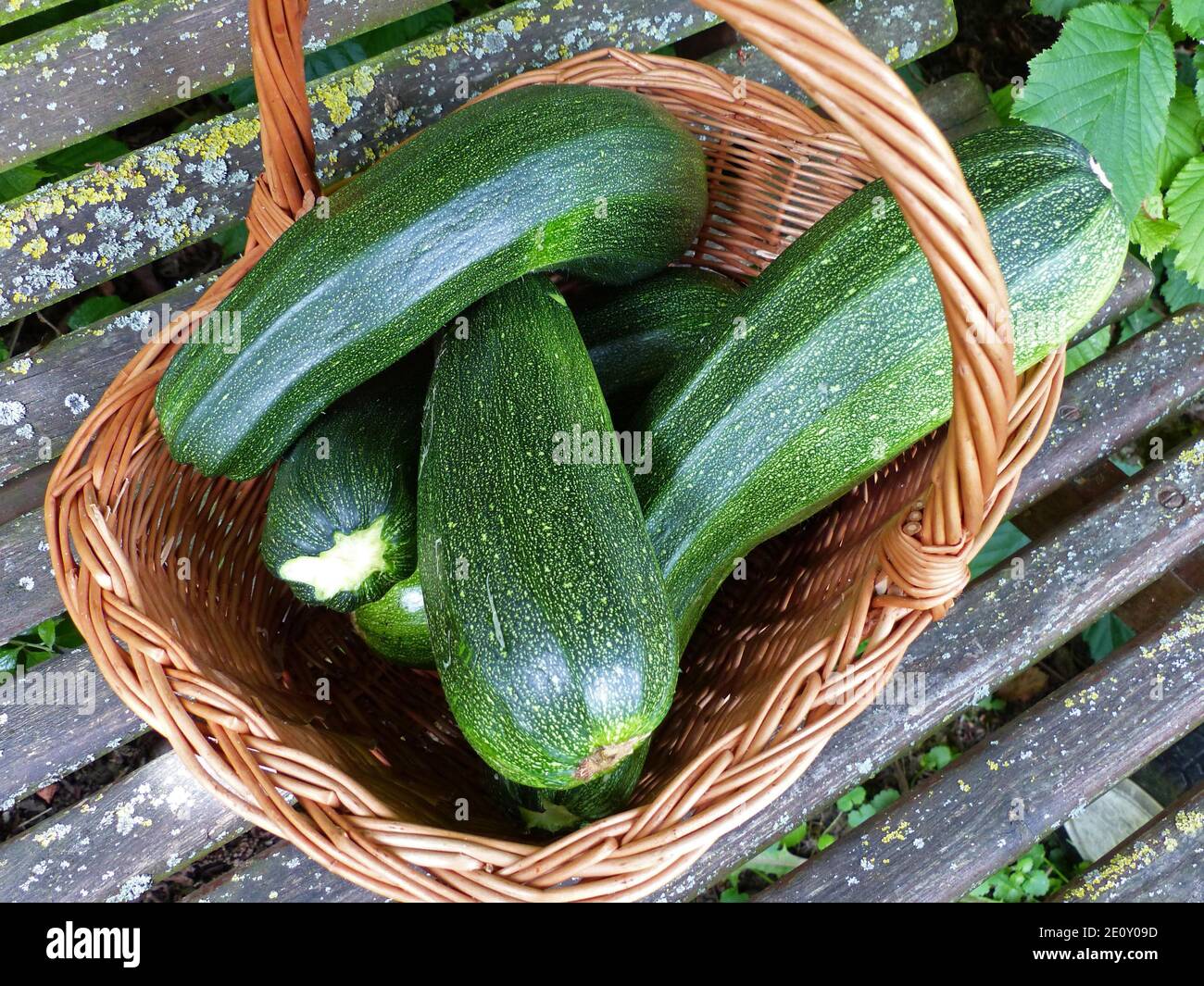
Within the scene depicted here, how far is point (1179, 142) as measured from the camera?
1.39 meters

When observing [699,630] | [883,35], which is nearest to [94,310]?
[699,630]

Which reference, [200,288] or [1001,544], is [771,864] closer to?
[1001,544]

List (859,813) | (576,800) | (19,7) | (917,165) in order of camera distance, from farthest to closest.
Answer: (859,813), (19,7), (576,800), (917,165)

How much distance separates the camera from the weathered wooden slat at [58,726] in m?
1.06

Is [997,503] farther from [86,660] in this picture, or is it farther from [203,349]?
[86,660]

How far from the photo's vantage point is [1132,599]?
131cm

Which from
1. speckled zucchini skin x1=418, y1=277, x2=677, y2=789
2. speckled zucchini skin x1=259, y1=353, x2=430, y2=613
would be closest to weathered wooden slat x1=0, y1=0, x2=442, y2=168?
speckled zucchini skin x1=259, y1=353, x2=430, y2=613

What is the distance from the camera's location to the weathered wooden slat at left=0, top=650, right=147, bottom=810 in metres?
1.06

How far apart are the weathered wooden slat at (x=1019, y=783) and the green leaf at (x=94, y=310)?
3.75ft

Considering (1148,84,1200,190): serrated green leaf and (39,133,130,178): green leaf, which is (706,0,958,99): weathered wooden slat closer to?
(1148,84,1200,190): serrated green leaf

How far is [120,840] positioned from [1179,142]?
1609mm

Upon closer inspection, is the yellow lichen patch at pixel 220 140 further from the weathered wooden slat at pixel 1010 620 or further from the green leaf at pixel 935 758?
the green leaf at pixel 935 758

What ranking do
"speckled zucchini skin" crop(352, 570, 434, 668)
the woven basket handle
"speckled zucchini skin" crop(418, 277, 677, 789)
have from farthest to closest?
1. "speckled zucchini skin" crop(352, 570, 434, 668)
2. "speckled zucchini skin" crop(418, 277, 677, 789)
3. the woven basket handle

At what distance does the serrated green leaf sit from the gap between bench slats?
0.80m
